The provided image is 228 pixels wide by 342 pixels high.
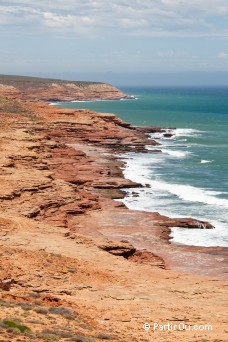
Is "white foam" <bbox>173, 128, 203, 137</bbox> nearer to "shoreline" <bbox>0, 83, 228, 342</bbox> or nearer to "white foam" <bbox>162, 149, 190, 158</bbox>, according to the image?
"white foam" <bbox>162, 149, 190, 158</bbox>

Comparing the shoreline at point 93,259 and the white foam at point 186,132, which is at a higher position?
the white foam at point 186,132

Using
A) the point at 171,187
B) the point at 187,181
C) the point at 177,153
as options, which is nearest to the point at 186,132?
the point at 177,153

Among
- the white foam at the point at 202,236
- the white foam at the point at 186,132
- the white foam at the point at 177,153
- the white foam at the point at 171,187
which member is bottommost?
the white foam at the point at 202,236

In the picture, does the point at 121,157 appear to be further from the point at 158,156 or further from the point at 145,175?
the point at 145,175

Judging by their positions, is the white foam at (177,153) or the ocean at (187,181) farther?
the white foam at (177,153)

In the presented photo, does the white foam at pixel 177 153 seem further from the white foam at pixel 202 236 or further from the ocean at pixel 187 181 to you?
the white foam at pixel 202 236

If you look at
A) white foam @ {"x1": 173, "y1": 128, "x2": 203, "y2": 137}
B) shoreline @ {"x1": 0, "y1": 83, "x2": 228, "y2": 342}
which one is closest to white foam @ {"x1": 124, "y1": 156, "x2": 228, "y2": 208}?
shoreline @ {"x1": 0, "y1": 83, "x2": 228, "y2": 342}

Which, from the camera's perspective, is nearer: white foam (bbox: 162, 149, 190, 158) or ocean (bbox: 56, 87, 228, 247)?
ocean (bbox: 56, 87, 228, 247)

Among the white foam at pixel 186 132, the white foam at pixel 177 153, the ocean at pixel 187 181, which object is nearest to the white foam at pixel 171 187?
the ocean at pixel 187 181
